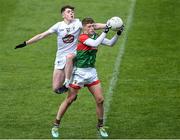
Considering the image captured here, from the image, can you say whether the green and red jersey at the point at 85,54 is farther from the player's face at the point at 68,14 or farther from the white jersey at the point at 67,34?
the player's face at the point at 68,14

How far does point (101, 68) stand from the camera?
18.2 metres

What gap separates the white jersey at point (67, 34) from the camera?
1396 cm

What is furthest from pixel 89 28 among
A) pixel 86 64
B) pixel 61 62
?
pixel 61 62

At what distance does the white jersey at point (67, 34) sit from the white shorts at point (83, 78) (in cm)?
75

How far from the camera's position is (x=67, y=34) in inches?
549

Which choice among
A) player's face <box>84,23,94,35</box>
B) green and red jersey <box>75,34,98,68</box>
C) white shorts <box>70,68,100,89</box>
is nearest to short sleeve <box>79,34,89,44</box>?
green and red jersey <box>75,34,98,68</box>

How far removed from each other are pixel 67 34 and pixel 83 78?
1.11 m

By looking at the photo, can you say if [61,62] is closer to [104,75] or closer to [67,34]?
[67,34]

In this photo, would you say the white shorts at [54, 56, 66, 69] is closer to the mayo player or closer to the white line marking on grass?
the mayo player

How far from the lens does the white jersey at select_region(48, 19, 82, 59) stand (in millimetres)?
13961

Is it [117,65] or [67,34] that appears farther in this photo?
[117,65]

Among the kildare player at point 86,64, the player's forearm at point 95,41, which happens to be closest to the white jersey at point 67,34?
the kildare player at point 86,64

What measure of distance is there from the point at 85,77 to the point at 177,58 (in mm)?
5935

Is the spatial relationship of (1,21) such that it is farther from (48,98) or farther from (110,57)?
(48,98)
